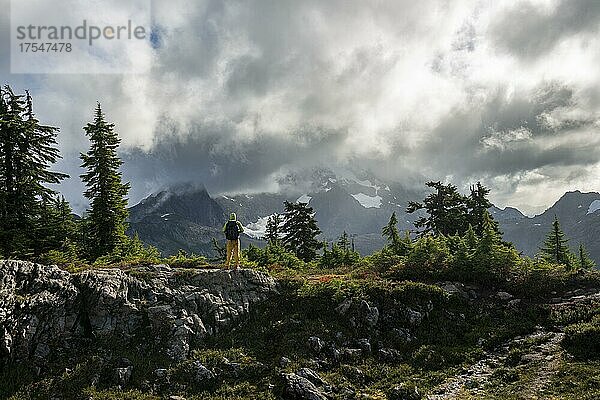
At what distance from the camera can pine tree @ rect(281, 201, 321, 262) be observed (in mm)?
56347

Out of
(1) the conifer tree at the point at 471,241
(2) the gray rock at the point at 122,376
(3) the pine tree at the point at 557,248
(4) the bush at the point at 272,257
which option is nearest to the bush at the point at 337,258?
(4) the bush at the point at 272,257

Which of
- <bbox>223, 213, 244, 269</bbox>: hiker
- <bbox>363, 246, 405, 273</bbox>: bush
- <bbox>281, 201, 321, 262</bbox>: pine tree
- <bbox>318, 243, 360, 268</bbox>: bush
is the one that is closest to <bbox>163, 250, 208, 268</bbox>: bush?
<bbox>223, 213, 244, 269</bbox>: hiker

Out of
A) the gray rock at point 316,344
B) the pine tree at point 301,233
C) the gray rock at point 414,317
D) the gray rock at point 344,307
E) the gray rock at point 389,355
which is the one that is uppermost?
the pine tree at point 301,233

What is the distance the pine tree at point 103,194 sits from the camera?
3309 cm

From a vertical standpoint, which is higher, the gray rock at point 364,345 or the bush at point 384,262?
the bush at point 384,262

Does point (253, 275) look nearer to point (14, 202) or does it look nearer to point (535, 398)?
point (535, 398)

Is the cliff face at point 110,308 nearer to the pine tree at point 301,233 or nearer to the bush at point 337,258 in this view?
the bush at point 337,258

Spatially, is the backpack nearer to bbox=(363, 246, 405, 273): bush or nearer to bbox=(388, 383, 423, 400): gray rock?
bbox=(363, 246, 405, 273): bush

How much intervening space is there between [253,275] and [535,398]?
14758 millimetres

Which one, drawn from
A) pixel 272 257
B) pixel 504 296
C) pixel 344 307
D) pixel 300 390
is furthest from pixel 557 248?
pixel 300 390

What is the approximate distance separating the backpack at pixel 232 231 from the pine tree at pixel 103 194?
49.0 feet

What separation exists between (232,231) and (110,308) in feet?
23.5

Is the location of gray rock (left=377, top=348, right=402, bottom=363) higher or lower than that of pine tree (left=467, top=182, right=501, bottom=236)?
lower

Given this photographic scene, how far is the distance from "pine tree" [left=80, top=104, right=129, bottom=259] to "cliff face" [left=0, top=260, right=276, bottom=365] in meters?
13.1
